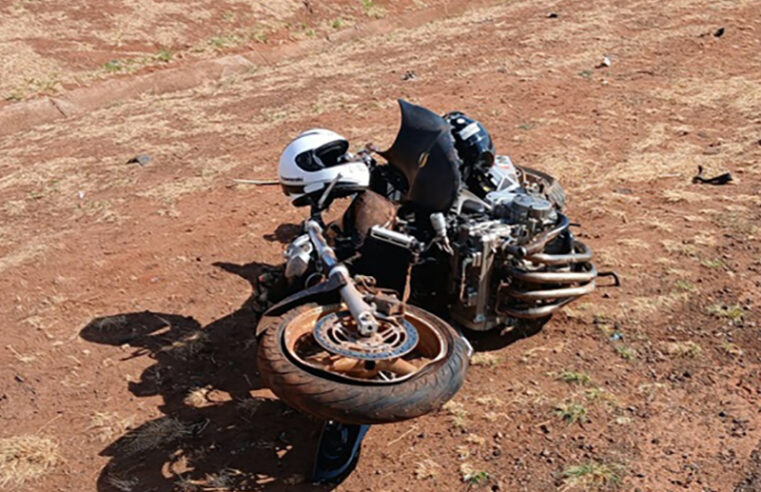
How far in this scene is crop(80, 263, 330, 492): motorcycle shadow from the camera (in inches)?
178

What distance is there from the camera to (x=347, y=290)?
4500mm

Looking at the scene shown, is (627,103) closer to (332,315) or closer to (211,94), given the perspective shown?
(211,94)

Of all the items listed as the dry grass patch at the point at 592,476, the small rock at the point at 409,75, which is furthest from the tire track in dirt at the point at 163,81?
the dry grass patch at the point at 592,476

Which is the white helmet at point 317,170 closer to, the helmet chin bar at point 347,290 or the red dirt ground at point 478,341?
the helmet chin bar at point 347,290

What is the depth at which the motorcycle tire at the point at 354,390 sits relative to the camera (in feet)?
12.7

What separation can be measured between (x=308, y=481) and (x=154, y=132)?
7.65 m

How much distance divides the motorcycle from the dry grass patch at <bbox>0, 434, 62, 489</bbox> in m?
1.46

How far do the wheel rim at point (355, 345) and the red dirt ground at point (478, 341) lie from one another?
0.57 meters

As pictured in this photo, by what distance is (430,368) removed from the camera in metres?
4.18

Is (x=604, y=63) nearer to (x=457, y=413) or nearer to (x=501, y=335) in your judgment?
(x=501, y=335)

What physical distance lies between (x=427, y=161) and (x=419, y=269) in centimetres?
70

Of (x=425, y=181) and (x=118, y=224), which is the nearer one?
(x=425, y=181)

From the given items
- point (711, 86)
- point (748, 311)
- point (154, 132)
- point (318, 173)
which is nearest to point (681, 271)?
point (748, 311)

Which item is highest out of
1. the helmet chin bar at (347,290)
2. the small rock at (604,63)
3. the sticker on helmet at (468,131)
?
the sticker on helmet at (468,131)
